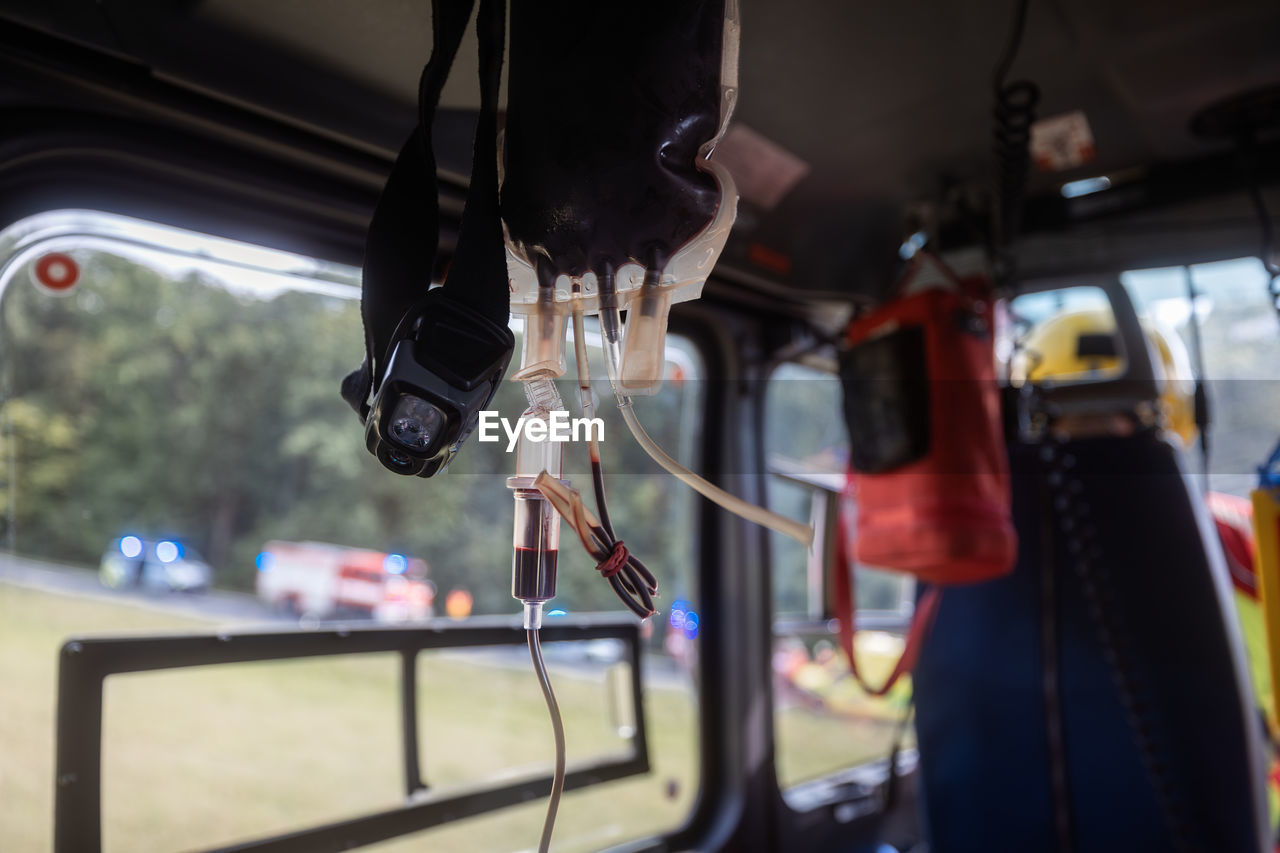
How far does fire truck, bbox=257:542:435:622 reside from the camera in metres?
4.01

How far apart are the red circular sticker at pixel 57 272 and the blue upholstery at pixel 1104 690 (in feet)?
5.87

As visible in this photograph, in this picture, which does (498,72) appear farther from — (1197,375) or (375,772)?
(375,772)

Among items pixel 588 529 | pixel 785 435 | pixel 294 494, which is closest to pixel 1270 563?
pixel 785 435

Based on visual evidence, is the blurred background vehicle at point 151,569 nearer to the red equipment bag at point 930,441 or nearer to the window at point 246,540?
the window at point 246,540

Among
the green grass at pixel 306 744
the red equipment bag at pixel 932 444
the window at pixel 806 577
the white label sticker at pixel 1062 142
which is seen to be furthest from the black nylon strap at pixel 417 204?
the window at pixel 806 577

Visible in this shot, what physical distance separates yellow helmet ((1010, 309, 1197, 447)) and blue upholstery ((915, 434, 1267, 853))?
33 centimetres

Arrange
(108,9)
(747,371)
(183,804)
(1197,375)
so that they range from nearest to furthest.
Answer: (108,9), (1197,375), (747,371), (183,804)

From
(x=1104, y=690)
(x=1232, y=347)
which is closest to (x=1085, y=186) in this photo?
(x=1232, y=347)

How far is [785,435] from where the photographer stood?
7.20ft

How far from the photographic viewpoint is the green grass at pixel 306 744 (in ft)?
3.44

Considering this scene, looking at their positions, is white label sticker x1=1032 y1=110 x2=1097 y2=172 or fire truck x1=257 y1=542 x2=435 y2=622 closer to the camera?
white label sticker x1=1032 y1=110 x2=1097 y2=172

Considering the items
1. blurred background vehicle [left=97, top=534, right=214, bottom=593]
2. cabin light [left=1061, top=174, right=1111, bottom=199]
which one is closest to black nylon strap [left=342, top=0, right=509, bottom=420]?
cabin light [left=1061, top=174, right=1111, bottom=199]

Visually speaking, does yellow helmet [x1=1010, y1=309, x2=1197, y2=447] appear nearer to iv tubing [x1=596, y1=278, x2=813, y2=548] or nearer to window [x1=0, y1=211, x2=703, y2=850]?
window [x1=0, y1=211, x2=703, y2=850]

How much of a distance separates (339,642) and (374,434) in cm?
83
